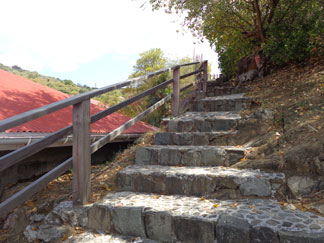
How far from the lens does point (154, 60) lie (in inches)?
797

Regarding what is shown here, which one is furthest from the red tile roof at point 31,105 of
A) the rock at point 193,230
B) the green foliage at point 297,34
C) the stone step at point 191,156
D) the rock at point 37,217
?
the green foliage at point 297,34

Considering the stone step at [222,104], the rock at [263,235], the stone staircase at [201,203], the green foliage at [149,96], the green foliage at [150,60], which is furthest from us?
the green foliage at [150,60]

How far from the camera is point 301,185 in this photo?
245cm

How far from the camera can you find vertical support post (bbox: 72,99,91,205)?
255 cm

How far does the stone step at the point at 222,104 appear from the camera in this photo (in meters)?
4.99

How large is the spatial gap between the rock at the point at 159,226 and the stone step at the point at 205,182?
538mm

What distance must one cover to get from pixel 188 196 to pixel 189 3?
6.67 meters

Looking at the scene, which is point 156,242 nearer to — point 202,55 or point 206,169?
point 206,169

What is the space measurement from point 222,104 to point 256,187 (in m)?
2.88

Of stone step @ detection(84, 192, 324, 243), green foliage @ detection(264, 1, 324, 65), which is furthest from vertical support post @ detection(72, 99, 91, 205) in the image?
green foliage @ detection(264, 1, 324, 65)

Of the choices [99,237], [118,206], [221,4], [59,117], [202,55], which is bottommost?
[99,237]

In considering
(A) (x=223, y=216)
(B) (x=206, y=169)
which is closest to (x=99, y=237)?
(A) (x=223, y=216)

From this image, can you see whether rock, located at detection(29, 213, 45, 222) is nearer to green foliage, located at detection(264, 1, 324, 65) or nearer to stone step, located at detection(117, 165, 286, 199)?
stone step, located at detection(117, 165, 286, 199)

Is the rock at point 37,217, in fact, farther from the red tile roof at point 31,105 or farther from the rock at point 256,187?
the rock at point 256,187
